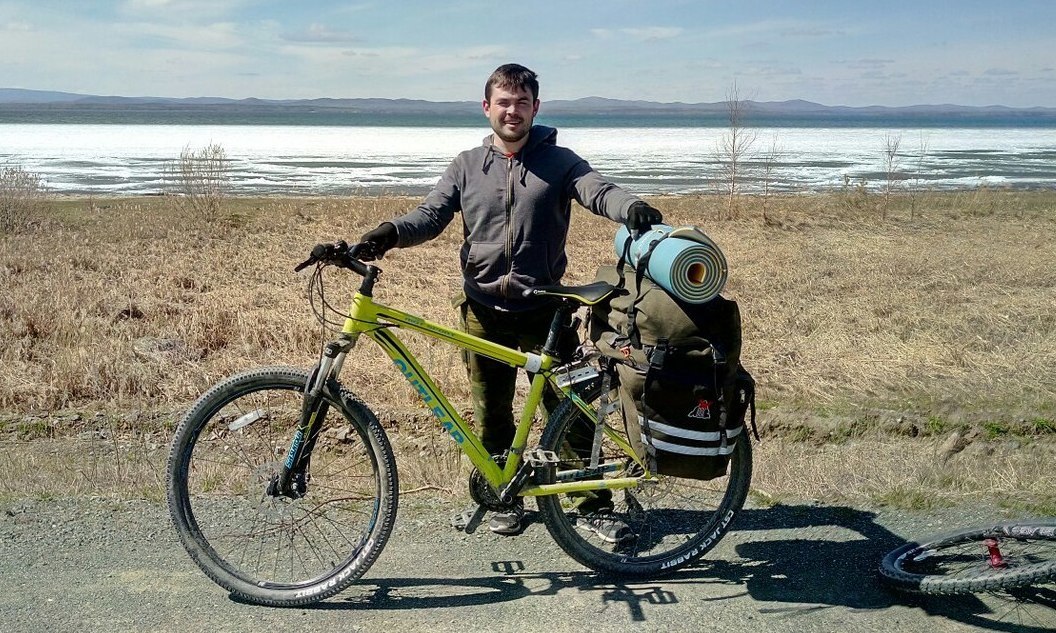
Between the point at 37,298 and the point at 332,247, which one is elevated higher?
the point at 332,247

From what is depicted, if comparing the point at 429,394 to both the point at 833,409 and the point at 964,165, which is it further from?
the point at 964,165

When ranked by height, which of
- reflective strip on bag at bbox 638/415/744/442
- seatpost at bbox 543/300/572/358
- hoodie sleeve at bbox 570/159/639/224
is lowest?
reflective strip on bag at bbox 638/415/744/442

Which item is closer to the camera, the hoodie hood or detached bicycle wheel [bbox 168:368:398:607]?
detached bicycle wheel [bbox 168:368:398:607]

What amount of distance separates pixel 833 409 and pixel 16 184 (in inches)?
712

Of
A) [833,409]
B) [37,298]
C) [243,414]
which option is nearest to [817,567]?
[243,414]

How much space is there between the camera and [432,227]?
4078mm

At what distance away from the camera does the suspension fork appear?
11.6ft

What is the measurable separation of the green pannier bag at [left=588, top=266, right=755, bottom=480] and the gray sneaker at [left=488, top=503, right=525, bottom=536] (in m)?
0.71

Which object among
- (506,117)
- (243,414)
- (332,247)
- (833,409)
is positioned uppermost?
(506,117)

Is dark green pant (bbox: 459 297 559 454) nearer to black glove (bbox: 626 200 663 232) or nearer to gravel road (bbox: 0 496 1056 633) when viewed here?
gravel road (bbox: 0 496 1056 633)

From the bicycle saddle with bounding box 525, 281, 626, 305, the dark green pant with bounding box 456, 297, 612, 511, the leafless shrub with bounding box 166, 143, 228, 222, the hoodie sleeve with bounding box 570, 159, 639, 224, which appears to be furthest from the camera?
the leafless shrub with bounding box 166, 143, 228, 222

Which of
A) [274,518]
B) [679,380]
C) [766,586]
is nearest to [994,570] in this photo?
[766,586]

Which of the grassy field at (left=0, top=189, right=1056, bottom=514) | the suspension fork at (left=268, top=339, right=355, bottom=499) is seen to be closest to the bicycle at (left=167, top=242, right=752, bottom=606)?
the suspension fork at (left=268, top=339, right=355, bottom=499)

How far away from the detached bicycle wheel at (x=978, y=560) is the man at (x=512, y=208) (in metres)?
1.56
